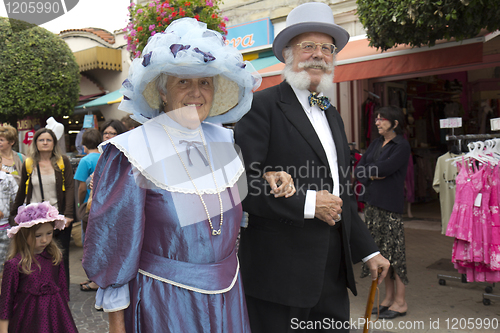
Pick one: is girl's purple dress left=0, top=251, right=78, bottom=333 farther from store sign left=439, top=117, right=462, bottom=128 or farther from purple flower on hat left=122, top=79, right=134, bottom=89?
store sign left=439, top=117, right=462, bottom=128

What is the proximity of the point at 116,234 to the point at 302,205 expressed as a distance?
80 centimetres

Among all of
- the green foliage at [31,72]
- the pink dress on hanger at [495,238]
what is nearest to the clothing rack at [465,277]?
the pink dress on hanger at [495,238]

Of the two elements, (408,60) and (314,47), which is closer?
(314,47)

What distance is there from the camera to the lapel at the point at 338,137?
2.09 m

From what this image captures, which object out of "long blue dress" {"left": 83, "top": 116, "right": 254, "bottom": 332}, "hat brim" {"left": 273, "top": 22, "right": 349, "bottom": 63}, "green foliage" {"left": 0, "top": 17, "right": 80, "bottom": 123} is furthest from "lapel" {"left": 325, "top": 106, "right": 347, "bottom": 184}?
"green foliage" {"left": 0, "top": 17, "right": 80, "bottom": 123}

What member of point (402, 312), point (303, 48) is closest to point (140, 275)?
point (303, 48)

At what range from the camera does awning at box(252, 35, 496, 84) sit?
4.03m

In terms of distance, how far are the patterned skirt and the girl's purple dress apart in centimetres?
272

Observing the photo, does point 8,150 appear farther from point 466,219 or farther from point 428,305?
point 466,219

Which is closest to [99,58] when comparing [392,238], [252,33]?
[252,33]

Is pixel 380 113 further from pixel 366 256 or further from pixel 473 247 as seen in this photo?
pixel 366 256

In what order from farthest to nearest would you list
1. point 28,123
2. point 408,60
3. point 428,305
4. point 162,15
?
point 28,123 < point 162,15 < point 408,60 < point 428,305

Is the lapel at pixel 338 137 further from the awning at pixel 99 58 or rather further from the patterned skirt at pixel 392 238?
the awning at pixel 99 58

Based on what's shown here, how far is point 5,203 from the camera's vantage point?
14.3 feet
